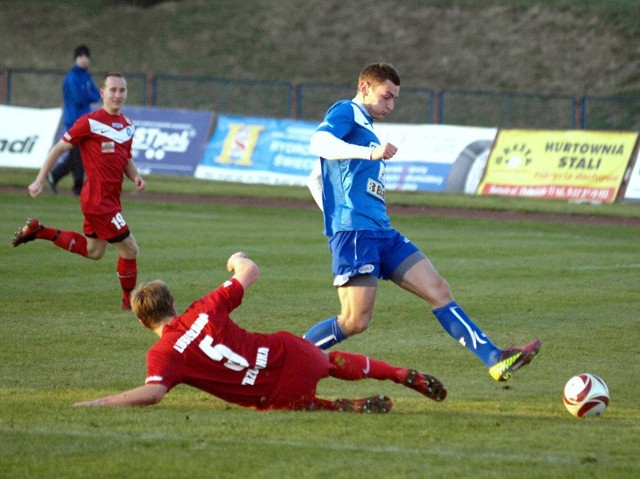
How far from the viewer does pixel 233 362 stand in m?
A: 7.13

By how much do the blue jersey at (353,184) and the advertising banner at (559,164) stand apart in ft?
51.6

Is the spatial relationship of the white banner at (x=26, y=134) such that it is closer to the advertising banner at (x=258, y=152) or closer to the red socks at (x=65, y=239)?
the advertising banner at (x=258, y=152)

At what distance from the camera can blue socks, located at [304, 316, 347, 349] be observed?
8273mm

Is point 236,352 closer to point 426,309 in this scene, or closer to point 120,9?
point 426,309

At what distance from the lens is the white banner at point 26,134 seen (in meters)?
26.9

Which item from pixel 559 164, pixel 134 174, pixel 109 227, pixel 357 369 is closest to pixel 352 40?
pixel 559 164

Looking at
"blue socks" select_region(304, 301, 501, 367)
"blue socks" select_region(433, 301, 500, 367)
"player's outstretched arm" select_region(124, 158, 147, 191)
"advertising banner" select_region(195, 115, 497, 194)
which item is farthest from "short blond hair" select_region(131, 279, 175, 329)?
"advertising banner" select_region(195, 115, 497, 194)

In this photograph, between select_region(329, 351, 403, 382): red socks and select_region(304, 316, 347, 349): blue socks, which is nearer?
select_region(329, 351, 403, 382): red socks

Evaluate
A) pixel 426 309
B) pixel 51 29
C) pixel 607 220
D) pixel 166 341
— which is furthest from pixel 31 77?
pixel 166 341

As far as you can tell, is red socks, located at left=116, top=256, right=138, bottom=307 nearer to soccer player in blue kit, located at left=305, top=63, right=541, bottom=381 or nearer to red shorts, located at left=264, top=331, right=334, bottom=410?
soccer player in blue kit, located at left=305, top=63, right=541, bottom=381

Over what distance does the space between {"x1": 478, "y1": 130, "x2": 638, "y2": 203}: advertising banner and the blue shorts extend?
15634 mm

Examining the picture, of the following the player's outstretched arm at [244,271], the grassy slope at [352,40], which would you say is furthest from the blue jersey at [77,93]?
the grassy slope at [352,40]

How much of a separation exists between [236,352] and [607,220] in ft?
49.8

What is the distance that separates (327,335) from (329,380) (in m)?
0.74
